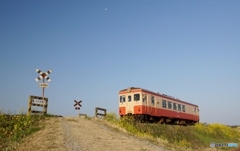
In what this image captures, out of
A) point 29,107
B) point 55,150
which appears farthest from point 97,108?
point 55,150

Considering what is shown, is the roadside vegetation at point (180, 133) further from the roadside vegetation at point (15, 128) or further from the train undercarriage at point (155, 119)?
the roadside vegetation at point (15, 128)

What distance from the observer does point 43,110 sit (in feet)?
57.9

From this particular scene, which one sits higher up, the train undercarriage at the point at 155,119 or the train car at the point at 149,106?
the train car at the point at 149,106

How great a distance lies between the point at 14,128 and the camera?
12758 millimetres

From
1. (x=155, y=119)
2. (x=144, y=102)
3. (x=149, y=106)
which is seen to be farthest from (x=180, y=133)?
(x=144, y=102)

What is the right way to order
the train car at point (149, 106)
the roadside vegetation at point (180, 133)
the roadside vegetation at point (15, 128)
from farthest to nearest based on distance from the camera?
the train car at point (149, 106) → the roadside vegetation at point (180, 133) → the roadside vegetation at point (15, 128)

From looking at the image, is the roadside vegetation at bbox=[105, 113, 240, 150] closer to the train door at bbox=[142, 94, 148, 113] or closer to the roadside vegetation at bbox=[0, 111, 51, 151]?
the train door at bbox=[142, 94, 148, 113]

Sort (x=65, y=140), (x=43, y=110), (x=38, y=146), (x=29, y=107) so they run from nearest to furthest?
(x=38, y=146) → (x=65, y=140) → (x=29, y=107) → (x=43, y=110)

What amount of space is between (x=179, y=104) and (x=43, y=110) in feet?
54.3

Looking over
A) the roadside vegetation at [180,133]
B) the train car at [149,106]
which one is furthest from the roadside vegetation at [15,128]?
the train car at [149,106]

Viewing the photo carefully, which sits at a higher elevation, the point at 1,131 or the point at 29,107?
the point at 29,107

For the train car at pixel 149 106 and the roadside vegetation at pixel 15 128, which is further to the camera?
the train car at pixel 149 106

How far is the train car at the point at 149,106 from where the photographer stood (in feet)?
70.4

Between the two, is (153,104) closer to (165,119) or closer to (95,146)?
(165,119)
